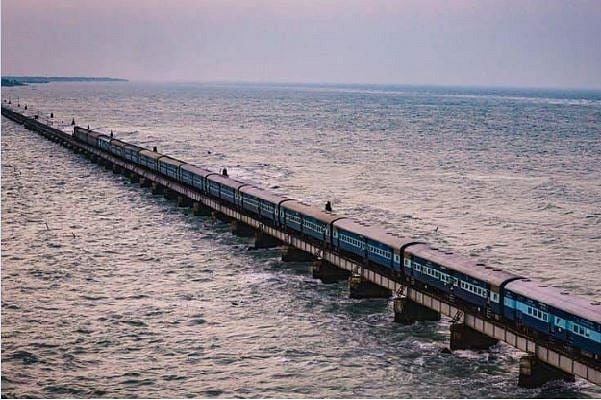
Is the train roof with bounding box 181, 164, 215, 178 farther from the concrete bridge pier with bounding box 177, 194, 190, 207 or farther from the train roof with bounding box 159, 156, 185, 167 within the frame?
the concrete bridge pier with bounding box 177, 194, 190, 207

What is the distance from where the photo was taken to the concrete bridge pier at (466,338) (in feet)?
140

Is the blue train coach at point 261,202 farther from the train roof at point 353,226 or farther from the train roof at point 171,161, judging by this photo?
the train roof at point 171,161

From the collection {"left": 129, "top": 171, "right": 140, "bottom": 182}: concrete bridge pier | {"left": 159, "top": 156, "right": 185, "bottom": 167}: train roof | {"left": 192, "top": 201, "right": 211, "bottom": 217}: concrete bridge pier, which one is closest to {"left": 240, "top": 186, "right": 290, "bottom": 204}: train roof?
{"left": 192, "top": 201, "right": 211, "bottom": 217}: concrete bridge pier

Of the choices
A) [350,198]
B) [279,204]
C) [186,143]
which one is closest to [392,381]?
[279,204]

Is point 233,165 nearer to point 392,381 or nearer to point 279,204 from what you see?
point 279,204

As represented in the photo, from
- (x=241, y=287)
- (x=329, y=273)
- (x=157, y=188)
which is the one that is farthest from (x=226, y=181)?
(x=329, y=273)

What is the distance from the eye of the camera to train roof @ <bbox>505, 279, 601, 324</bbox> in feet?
119

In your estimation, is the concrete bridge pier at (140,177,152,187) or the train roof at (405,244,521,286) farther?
the concrete bridge pier at (140,177,152,187)

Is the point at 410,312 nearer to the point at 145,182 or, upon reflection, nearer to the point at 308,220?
the point at 308,220

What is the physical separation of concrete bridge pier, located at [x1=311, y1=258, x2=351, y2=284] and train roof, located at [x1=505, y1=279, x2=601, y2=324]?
56.9 feet

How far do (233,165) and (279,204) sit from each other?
66.6 meters

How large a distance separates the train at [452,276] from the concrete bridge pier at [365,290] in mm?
1145

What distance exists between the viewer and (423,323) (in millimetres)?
47719

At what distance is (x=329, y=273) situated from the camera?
2239 inches
